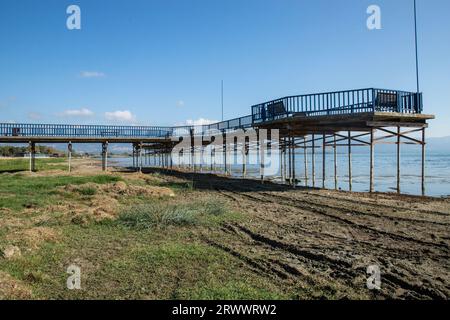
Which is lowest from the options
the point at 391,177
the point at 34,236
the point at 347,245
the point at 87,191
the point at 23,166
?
the point at 347,245

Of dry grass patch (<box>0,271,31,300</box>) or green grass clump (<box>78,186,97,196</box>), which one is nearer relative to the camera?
dry grass patch (<box>0,271,31,300</box>)

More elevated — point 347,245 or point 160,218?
point 160,218

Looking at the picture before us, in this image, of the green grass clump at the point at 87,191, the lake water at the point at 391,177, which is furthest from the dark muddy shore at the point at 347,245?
the lake water at the point at 391,177

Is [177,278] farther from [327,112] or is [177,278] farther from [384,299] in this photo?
[327,112]

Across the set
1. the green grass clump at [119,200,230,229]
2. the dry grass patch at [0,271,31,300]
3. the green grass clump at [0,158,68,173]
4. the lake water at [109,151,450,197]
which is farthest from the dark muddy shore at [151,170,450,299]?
the green grass clump at [0,158,68,173]

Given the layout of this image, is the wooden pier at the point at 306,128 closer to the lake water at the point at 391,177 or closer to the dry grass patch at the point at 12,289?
the lake water at the point at 391,177

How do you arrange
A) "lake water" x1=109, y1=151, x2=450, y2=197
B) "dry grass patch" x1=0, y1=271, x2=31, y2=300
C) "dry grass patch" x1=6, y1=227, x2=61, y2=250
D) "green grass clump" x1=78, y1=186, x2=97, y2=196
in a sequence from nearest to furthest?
"dry grass patch" x1=0, y1=271, x2=31, y2=300 → "dry grass patch" x1=6, y1=227, x2=61, y2=250 → "green grass clump" x1=78, y1=186, x2=97, y2=196 → "lake water" x1=109, y1=151, x2=450, y2=197

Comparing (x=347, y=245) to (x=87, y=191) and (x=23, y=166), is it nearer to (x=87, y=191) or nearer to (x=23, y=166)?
(x=87, y=191)

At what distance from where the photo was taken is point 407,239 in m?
8.74

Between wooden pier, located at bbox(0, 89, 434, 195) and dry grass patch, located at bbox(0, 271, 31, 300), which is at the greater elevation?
wooden pier, located at bbox(0, 89, 434, 195)

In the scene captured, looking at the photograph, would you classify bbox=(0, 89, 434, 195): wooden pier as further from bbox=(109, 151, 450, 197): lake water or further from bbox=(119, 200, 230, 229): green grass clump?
bbox=(119, 200, 230, 229): green grass clump

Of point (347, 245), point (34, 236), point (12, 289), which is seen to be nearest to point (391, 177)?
point (347, 245)

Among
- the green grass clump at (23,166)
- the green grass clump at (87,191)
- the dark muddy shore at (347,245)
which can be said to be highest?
the green grass clump at (23,166)
